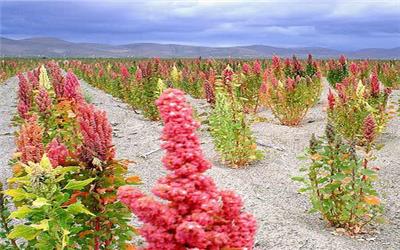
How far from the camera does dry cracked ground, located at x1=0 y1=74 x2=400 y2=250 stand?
5.42m

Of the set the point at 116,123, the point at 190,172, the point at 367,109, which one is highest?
the point at 190,172

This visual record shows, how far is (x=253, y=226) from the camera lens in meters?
2.13

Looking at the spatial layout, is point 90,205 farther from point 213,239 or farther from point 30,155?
point 213,239

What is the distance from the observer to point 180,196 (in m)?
1.95

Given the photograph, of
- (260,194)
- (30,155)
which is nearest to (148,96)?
(260,194)

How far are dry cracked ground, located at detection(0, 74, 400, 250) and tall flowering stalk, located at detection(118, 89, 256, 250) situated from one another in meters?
3.27

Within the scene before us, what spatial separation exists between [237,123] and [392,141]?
11.3 ft

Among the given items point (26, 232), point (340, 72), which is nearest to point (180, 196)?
point (26, 232)

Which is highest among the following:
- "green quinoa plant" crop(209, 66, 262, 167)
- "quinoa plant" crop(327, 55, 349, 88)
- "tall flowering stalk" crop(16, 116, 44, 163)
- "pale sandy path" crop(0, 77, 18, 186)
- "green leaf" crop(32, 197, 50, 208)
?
"tall flowering stalk" crop(16, 116, 44, 163)

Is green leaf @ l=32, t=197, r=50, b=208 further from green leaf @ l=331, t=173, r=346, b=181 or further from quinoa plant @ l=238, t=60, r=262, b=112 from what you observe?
quinoa plant @ l=238, t=60, r=262, b=112

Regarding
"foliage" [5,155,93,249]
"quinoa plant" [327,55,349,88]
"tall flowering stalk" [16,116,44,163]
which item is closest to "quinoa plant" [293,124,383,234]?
"tall flowering stalk" [16,116,44,163]

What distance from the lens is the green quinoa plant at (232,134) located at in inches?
323

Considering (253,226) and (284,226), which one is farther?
(284,226)

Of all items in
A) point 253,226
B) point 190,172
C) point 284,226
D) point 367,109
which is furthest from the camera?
point 367,109
